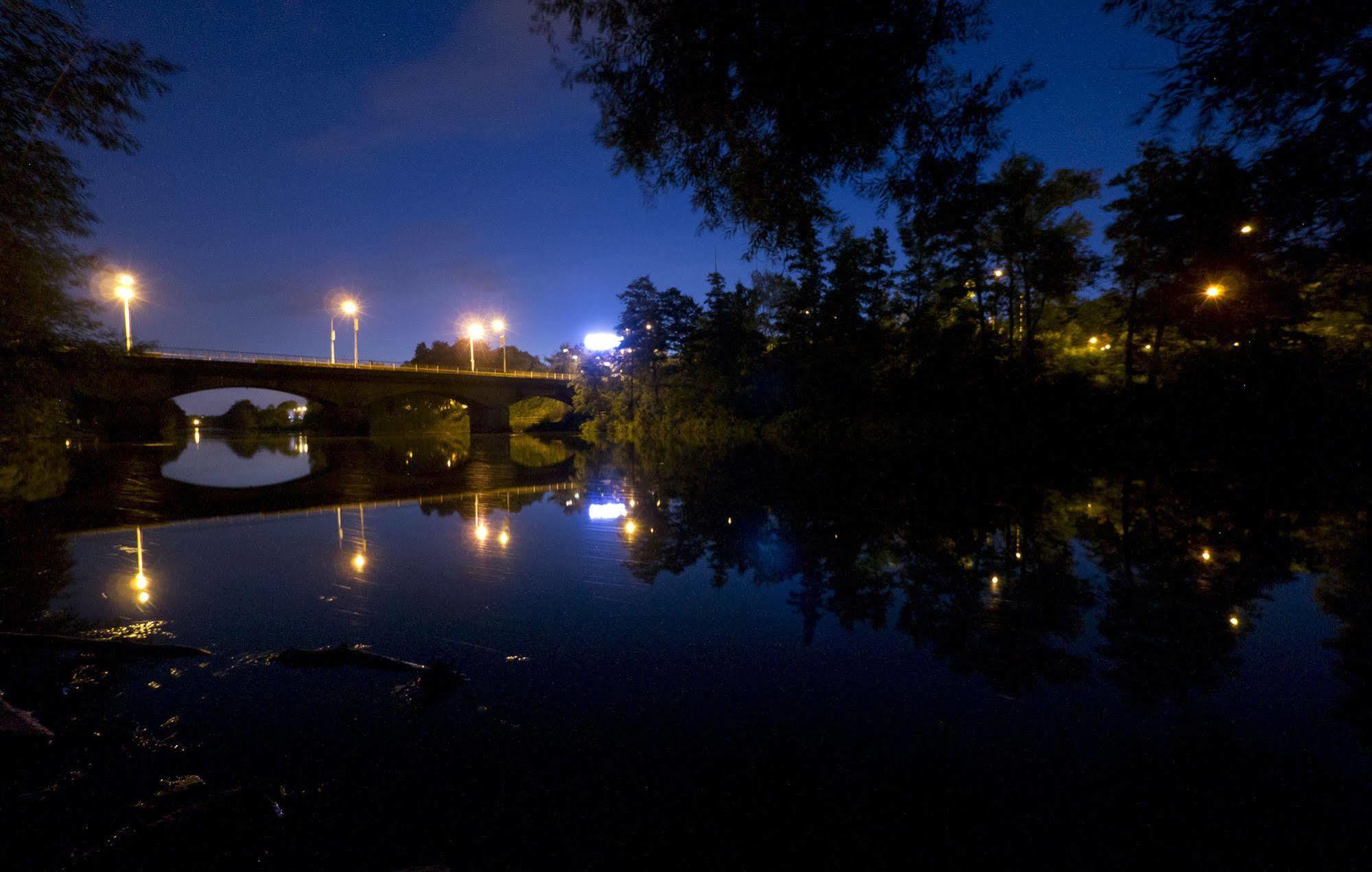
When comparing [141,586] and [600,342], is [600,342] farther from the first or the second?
[141,586]

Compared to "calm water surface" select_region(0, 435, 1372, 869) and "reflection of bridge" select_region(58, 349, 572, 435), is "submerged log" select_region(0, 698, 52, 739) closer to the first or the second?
"calm water surface" select_region(0, 435, 1372, 869)

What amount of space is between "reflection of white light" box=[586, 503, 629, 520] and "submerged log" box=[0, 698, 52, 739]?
7.81 metres

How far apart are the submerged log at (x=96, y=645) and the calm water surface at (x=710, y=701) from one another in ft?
0.46

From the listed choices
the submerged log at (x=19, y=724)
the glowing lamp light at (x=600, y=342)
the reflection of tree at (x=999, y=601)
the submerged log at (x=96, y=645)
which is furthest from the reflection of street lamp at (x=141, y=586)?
the glowing lamp light at (x=600, y=342)

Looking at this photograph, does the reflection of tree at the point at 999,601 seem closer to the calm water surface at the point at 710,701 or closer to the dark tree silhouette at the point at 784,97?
the calm water surface at the point at 710,701

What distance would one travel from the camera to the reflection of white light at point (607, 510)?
11.2 m

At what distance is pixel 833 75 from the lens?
5785mm

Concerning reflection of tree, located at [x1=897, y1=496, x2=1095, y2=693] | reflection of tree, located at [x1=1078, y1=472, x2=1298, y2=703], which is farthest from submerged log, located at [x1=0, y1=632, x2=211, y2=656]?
reflection of tree, located at [x1=1078, y1=472, x2=1298, y2=703]

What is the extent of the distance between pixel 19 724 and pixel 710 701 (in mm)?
4405

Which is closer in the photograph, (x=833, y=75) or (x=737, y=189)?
(x=833, y=75)

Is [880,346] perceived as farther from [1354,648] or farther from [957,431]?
[1354,648]

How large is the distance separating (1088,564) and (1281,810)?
491 centimetres

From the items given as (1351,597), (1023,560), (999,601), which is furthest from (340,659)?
(1351,597)

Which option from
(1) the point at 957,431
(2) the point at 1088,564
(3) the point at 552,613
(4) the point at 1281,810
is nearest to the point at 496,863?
(3) the point at 552,613
